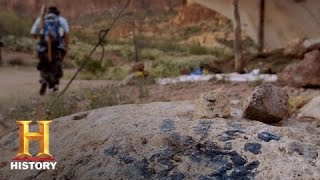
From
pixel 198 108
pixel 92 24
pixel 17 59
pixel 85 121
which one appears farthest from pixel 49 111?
pixel 92 24

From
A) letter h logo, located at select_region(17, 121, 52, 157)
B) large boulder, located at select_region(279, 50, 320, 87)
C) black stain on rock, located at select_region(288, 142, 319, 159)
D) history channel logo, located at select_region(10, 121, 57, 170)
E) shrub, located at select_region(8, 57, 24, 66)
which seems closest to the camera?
black stain on rock, located at select_region(288, 142, 319, 159)

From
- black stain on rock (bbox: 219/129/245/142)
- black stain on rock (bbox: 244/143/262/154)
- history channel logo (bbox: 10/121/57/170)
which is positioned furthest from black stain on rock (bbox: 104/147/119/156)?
black stain on rock (bbox: 244/143/262/154)

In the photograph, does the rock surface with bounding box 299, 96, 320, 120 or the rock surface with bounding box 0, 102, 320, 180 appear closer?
the rock surface with bounding box 0, 102, 320, 180

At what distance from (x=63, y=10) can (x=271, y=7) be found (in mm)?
20030

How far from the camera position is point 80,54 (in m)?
18.5

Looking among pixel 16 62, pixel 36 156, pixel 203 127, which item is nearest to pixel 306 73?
pixel 203 127

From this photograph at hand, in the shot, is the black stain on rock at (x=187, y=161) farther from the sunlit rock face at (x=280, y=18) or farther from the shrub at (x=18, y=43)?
the shrub at (x=18, y=43)

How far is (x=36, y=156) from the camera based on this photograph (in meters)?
3.84

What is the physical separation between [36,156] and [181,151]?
3.31 feet

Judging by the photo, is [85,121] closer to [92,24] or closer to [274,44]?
[274,44]

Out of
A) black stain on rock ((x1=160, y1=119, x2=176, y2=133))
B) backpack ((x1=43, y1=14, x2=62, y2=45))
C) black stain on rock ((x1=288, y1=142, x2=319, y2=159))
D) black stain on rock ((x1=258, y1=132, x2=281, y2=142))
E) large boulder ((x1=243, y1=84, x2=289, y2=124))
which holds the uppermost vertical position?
backpack ((x1=43, y1=14, x2=62, y2=45))

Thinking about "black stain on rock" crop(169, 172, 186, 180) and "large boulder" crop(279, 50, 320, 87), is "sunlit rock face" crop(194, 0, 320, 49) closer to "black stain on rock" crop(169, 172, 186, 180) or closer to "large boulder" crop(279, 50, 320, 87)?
"large boulder" crop(279, 50, 320, 87)

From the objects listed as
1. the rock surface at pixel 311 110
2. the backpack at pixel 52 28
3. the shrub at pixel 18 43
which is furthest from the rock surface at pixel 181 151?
the shrub at pixel 18 43

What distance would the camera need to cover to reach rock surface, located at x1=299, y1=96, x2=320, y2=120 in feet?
17.2
